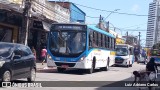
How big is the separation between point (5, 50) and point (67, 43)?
360 inches

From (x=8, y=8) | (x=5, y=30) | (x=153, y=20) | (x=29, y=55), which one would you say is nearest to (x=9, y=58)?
(x=29, y=55)

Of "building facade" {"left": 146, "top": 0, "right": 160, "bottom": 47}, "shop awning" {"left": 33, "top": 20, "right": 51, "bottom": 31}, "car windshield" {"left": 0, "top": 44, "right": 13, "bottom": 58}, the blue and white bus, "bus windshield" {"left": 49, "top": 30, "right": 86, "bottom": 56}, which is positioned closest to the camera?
"car windshield" {"left": 0, "top": 44, "right": 13, "bottom": 58}

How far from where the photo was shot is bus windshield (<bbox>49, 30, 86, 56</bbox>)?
22.3 metres

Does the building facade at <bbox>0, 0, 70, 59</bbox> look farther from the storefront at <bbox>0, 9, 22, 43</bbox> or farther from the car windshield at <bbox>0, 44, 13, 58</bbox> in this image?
the car windshield at <bbox>0, 44, 13, 58</bbox>

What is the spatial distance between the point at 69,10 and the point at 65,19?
8.46 feet

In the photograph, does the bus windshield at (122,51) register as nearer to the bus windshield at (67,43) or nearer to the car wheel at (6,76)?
the bus windshield at (67,43)

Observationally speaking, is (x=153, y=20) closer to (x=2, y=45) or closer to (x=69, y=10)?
(x=69, y=10)

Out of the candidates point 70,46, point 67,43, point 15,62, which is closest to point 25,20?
point 67,43

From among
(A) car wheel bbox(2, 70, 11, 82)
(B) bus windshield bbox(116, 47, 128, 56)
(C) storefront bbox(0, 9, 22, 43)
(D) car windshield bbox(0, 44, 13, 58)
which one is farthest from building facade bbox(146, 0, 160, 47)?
(A) car wheel bbox(2, 70, 11, 82)

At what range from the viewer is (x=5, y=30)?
28281 mm

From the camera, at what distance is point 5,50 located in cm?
1348

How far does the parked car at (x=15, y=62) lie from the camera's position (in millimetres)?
12953

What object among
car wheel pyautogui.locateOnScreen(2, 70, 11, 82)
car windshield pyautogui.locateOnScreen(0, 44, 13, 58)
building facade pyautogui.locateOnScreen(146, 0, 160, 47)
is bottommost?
car wheel pyautogui.locateOnScreen(2, 70, 11, 82)

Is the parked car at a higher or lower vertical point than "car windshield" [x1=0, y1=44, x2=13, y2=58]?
lower
